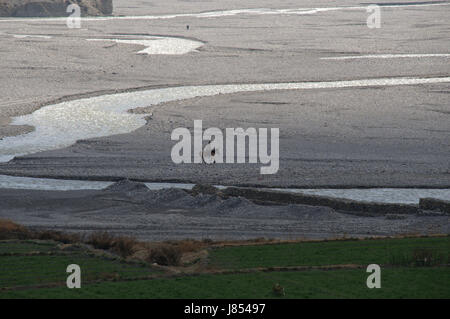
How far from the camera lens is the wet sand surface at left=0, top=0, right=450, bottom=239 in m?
19.1

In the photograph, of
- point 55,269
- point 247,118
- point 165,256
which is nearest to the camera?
point 55,269

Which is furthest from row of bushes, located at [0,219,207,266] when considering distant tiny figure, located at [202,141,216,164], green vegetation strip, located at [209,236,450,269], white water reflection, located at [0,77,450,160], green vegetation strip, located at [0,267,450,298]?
white water reflection, located at [0,77,450,160]

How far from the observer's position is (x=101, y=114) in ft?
110

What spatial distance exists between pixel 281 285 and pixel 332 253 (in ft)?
7.73

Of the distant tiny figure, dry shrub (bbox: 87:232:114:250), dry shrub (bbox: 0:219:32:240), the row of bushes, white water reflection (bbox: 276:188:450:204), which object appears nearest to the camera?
the row of bushes

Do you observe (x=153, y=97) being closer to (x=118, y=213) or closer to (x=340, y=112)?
(x=340, y=112)

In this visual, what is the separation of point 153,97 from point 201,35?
87.1 ft

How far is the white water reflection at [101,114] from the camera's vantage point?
1132 inches

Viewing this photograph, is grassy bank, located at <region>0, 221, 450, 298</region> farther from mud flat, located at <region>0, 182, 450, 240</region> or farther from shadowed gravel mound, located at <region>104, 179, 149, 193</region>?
shadowed gravel mound, located at <region>104, 179, 149, 193</region>

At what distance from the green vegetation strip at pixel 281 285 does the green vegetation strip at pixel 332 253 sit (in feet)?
2.26

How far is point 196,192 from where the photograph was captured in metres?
21.0

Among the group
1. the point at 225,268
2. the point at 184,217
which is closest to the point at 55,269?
the point at 225,268

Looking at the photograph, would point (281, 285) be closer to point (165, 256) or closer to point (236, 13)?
point (165, 256)

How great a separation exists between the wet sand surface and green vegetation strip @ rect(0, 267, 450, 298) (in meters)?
4.49
